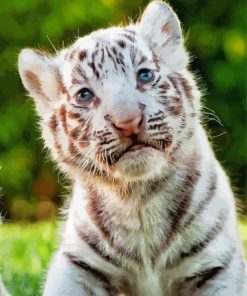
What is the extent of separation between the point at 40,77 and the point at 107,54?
0.38m

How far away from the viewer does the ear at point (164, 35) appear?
12.1ft

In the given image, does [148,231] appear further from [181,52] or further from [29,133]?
[29,133]

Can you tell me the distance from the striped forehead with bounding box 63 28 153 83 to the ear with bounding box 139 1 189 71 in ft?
0.24

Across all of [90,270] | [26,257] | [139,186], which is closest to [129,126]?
[139,186]

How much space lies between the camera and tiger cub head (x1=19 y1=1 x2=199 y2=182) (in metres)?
3.36

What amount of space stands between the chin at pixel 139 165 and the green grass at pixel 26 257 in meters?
1.01

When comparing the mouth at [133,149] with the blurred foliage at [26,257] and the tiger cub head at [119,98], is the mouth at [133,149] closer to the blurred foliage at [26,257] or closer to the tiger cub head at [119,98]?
the tiger cub head at [119,98]

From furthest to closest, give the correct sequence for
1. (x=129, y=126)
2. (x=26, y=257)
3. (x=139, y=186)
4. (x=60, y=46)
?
1. (x=60, y=46)
2. (x=26, y=257)
3. (x=139, y=186)
4. (x=129, y=126)

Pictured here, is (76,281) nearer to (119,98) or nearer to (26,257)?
(119,98)

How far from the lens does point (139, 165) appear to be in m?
3.42

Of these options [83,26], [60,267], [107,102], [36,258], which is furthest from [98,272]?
[83,26]

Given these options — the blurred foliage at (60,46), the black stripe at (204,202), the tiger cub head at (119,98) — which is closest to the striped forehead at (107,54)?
the tiger cub head at (119,98)

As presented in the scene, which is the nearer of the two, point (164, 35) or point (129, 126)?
point (129, 126)

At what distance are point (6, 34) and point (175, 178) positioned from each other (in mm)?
5248
